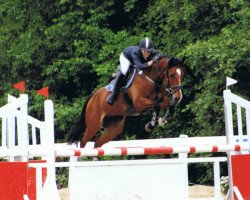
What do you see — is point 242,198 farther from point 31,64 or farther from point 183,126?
point 31,64

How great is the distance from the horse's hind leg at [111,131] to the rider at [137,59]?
16.0 inches

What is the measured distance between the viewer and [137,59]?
29.5 feet

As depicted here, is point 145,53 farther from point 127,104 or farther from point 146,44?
point 127,104

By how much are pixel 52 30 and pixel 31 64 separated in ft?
4.42

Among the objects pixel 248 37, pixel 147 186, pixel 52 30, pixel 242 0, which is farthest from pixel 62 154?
pixel 52 30


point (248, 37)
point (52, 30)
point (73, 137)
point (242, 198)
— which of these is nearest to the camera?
point (242, 198)

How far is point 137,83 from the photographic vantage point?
362 inches

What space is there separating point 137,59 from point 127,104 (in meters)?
0.73

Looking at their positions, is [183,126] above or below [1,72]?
below

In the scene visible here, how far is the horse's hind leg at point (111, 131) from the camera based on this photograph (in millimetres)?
9734

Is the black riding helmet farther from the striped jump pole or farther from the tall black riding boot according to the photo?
the striped jump pole

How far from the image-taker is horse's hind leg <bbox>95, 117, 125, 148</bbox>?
9734mm

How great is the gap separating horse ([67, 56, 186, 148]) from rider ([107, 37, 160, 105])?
85 mm

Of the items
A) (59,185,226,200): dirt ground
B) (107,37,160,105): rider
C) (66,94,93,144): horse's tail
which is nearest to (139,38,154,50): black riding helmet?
(107,37,160,105): rider
